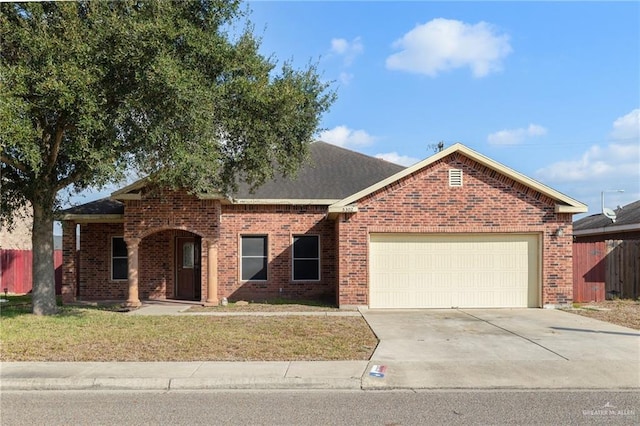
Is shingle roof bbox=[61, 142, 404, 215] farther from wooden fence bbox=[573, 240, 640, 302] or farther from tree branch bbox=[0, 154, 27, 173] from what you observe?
wooden fence bbox=[573, 240, 640, 302]

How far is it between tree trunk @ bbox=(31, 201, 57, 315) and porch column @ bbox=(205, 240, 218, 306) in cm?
434

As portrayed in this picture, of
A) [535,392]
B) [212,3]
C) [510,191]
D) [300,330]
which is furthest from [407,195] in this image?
[535,392]

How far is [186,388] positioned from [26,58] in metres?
7.33

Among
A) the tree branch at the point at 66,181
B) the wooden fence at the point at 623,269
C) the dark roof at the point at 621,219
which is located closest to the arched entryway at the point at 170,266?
the tree branch at the point at 66,181

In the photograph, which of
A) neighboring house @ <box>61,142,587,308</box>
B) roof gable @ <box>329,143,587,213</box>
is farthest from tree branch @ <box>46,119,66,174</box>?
roof gable @ <box>329,143,587,213</box>

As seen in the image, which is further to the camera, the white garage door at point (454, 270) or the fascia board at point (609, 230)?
the fascia board at point (609, 230)

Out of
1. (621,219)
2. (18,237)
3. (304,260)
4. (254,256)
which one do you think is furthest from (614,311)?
(18,237)

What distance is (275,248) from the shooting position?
17984mm

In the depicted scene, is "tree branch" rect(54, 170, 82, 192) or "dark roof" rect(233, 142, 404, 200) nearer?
"tree branch" rect(54, 170, 82, 192)

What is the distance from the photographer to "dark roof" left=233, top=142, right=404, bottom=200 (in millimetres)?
18297

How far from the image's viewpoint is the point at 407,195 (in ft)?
51.4

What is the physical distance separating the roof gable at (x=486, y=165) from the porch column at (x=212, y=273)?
390 centimetres

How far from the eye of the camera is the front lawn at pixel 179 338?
363 inches

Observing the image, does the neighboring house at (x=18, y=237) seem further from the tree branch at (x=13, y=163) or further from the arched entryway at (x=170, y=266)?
the tree branch at (x=13, y=163)
